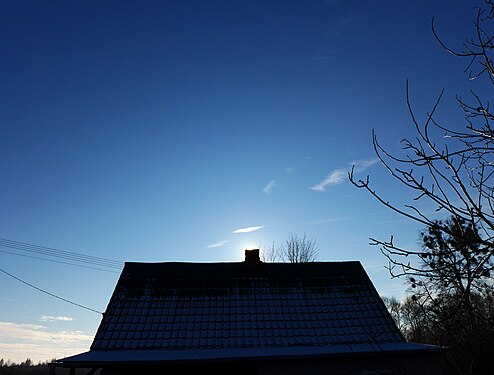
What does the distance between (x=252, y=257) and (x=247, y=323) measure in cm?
354

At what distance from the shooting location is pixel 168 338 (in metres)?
10.5

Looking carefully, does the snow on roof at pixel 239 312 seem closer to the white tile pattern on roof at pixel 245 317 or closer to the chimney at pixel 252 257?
the white tile pattern on roof at pixel 245 317

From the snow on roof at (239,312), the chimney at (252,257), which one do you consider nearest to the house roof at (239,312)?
the snow on roof at (239,312)

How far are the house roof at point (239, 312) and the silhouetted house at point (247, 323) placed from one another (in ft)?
0.11

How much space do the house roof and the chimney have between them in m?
0.14

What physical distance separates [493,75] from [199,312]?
11.2 m

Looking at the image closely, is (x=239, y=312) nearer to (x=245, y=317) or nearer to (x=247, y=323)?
(x=245, y=317)

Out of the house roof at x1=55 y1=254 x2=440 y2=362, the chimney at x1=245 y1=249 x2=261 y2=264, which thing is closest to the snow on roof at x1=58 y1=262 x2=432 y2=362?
the house roof at x1=55 y1=254 x2=440 y2=362

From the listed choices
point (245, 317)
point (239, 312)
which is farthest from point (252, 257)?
point (245, 317)

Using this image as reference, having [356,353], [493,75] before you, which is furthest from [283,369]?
[493,75]

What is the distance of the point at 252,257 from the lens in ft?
47.2

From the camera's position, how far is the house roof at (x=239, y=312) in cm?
1015

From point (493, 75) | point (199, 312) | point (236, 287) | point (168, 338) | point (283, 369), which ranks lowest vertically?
point (493, 75)

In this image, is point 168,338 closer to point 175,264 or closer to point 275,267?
point 175,264
